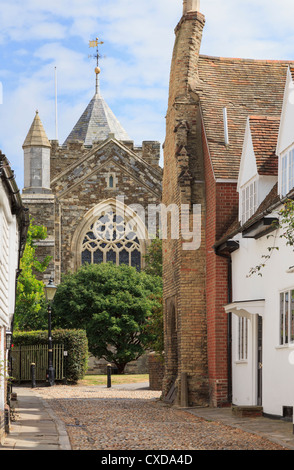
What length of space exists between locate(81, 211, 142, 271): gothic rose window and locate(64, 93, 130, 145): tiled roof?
925 centimetres

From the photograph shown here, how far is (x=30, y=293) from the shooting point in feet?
129

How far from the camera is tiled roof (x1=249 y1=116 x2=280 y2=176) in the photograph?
774 inches

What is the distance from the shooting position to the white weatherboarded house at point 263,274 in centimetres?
1686

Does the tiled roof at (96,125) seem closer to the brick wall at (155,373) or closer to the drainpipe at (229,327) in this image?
the brick wall at (155,373)

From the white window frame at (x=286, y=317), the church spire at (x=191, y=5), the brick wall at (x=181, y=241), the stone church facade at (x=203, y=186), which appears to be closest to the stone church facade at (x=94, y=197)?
the stone church facade at (x=203, y=186)

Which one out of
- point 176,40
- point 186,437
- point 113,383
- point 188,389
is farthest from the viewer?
point 113,383

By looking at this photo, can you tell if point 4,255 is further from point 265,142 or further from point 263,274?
point 265,142

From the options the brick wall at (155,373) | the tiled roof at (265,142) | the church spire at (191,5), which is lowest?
the brick wall at (155,373)

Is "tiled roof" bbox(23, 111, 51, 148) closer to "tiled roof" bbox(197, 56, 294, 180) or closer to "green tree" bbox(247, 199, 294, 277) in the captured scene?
"tiled roof" bbox(197, 56, 294, 180)

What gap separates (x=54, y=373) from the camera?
34.7 metres

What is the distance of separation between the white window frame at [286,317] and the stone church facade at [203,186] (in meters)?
3.42
